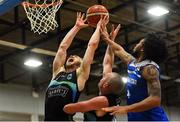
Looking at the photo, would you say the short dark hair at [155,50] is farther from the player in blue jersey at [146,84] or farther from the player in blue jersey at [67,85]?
the player in blue jersey at [67,85]

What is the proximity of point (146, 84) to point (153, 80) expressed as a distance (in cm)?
10

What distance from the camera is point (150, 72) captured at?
3482 millimetres

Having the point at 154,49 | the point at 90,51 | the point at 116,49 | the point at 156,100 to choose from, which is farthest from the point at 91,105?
the point at 116,49

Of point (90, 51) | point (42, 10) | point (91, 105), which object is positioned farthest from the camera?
point (42, 10)

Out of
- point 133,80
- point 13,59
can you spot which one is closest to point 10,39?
point 13,59

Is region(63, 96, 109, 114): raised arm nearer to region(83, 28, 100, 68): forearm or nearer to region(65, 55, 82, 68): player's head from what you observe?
region(83, 28, 100, 68): forearm

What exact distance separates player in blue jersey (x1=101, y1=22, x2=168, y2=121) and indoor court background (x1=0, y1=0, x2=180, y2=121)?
4.53 meters

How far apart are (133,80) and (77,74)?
76 centimetres

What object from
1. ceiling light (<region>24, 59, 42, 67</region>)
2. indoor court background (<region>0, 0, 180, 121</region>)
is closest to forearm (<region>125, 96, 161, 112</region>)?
indoor court background (<region>0, 0, 180, 121</region>)

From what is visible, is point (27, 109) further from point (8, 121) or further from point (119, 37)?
point (119, 37)

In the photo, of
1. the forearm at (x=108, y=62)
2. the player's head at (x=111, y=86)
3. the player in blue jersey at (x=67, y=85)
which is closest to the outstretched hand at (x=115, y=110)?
the player's head at (x=111, y=86)

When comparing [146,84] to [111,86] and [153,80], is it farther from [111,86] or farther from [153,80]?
[111,86]

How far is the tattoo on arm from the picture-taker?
3.41 meters

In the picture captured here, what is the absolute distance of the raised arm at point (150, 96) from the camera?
3330 millimetres
